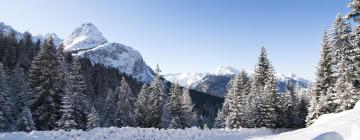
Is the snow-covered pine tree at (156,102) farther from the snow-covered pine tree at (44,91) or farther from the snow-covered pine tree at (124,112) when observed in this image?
the snow-covered pine tree at (44,91)

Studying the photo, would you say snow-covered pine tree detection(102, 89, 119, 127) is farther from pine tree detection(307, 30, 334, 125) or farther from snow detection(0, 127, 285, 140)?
snow detection(0, 127, 285, 140)

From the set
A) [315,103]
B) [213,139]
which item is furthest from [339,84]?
[213,139]

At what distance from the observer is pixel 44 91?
3228cm

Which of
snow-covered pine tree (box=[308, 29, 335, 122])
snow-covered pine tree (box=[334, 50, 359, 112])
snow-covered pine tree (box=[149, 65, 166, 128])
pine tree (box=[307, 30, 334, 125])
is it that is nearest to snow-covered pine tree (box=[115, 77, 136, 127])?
snow-covered pine tree (box=[149, 65, 166, 128])

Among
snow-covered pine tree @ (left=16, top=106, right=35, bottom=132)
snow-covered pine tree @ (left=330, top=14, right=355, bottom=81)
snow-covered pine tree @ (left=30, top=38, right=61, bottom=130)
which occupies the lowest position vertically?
snow-covered pine tree @ (left=16, top=106, right=35, bottom=132)

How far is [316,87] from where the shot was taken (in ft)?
148

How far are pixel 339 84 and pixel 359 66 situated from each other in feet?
19.8

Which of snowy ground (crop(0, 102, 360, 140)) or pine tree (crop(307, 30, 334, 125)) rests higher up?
pine tree (crop(307, 30, 334, 125))

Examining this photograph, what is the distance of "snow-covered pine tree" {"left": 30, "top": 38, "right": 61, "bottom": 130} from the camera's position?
106 feet

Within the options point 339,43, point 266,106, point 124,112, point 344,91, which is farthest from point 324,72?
point 124,112

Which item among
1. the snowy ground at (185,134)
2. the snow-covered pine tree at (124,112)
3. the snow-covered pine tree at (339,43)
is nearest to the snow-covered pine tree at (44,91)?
the snowy ground at (185,134)

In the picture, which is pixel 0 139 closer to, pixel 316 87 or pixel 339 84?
pixel 339 84

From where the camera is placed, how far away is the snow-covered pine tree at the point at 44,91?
3222 cm

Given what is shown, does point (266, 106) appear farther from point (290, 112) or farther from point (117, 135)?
point (117, 135)
